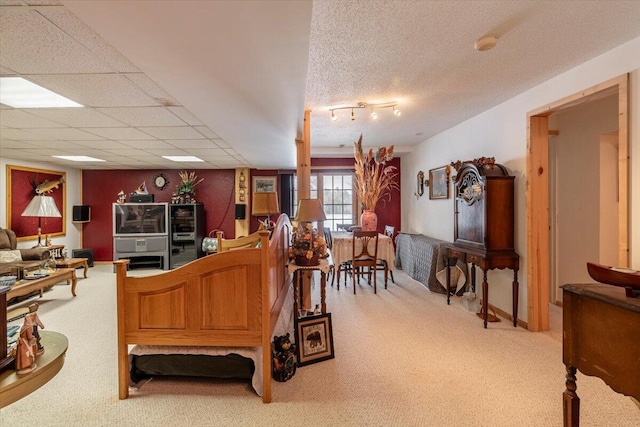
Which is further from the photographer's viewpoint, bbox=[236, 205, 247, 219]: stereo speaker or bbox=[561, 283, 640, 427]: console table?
bbox=[236, 205, 247, 219]: stereo speaker

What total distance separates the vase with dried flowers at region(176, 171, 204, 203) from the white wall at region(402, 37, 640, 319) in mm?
4767

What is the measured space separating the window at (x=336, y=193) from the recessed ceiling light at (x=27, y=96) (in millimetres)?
4404

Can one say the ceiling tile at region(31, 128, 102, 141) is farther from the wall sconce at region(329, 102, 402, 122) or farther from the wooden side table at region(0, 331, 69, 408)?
the wooden side table at region(0, 331, 69, 408)

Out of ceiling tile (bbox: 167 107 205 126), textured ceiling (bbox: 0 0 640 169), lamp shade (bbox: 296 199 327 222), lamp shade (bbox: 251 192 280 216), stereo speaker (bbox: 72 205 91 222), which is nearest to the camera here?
textured ceiling (bbox: 0 0 640 169)

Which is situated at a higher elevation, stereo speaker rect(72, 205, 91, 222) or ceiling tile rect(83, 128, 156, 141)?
ceiling tile rect(83, 128, 156, 141)

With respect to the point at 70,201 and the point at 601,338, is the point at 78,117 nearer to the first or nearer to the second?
the point at 601,338

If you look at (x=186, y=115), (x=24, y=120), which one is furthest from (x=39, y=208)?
(x=186, y=115)

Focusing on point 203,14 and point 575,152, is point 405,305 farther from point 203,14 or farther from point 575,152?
point 203,14

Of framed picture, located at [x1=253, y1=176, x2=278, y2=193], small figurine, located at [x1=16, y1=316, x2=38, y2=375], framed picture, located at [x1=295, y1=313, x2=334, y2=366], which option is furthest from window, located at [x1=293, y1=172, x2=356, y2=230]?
small figurine, located at [x1=16, y1=316, x2=38, y2=375]

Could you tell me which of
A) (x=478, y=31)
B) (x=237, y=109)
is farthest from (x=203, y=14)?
(x=478, y=31)

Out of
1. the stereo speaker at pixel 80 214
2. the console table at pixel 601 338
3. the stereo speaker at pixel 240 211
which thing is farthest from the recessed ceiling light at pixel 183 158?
the console table at pixel 601 338

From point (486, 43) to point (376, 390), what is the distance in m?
2.45

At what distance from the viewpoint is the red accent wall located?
21.9 feet

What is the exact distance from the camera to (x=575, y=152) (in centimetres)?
355
